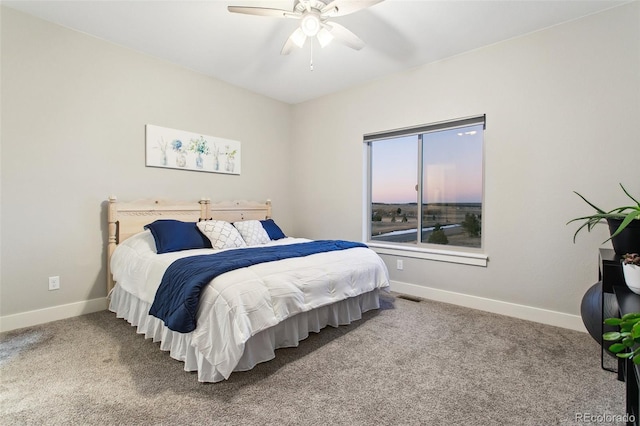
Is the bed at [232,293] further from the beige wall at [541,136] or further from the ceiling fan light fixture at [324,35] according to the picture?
the ceiling fan light fixture at [324,35]

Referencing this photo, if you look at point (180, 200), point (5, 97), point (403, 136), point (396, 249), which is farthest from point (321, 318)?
point (5, 97)

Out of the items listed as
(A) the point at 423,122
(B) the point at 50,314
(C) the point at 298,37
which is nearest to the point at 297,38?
(C) the point at 298,37

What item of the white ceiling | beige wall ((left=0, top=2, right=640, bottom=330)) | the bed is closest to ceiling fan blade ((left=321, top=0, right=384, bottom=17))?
the white ceiling

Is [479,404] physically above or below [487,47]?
below

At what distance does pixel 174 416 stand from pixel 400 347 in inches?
60.9

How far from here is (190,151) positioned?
3656mm

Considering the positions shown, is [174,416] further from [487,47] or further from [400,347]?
[487,47]

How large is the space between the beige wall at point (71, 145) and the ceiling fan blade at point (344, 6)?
2.26m

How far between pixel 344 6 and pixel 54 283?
3.37 m

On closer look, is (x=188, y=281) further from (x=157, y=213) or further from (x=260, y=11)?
(x=260, y=11)

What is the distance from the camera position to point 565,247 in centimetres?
268

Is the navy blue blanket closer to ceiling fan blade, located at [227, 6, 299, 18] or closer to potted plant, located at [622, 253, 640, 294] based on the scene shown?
ceiling fan blade, located at [227, 6, 299, 18]

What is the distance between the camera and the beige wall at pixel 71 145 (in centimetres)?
256

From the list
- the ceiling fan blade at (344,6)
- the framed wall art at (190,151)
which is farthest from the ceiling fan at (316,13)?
the framed wall art at (190,151)
